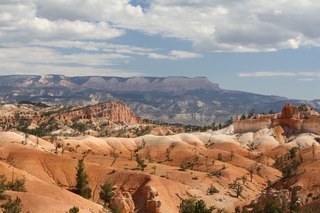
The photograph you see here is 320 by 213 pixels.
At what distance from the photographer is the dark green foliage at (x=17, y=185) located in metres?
76.3

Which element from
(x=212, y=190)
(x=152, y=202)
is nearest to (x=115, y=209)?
(x=152, y=202)

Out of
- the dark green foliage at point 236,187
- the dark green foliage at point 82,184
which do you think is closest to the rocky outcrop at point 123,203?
the dark green foliage at point 82,184

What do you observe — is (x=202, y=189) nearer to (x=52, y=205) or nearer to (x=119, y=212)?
(x=119, y=212)

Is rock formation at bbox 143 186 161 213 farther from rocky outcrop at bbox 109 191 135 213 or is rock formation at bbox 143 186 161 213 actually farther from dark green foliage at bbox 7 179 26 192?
dark green foliage at bbox 7 179 26 192

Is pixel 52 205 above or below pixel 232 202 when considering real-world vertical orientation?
above

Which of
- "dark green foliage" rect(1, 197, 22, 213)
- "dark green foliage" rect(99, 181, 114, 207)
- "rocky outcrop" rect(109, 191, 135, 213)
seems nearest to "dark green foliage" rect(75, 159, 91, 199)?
→ "dark green foliage" rect(99, 181, 114, 207)

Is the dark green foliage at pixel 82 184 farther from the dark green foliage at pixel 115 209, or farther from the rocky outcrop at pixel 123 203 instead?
the dark green foliage at pixel 115 209

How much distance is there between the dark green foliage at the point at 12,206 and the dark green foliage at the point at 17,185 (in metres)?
16.0

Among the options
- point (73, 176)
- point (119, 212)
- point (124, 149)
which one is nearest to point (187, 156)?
point (124, 149)

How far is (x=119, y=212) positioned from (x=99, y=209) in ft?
20.5

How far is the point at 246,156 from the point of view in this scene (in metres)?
168

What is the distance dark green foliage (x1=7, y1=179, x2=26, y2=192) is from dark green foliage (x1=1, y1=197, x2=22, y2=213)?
52.4ft

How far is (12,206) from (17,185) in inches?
846

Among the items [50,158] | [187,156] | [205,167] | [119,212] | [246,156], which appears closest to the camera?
[119,212]
